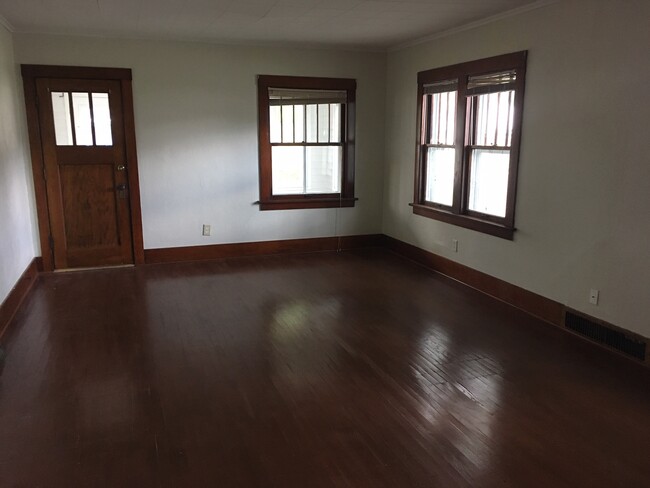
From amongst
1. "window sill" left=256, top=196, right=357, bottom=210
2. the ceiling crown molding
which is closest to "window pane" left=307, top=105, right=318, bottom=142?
"window sill" left=256, top=196, right=357, bottom=210

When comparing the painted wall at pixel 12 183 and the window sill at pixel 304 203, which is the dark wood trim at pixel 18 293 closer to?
the painted wall at pixel 12 183

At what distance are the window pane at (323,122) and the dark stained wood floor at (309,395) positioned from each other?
7.68ft

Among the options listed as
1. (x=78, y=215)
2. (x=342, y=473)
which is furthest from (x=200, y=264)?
(x=342, y=473)

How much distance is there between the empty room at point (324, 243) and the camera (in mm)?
2564

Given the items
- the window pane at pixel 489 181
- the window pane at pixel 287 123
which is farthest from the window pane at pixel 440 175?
the window pane at pixel 287 123

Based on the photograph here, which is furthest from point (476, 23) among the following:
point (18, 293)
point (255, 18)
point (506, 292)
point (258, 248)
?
point (18, 293)

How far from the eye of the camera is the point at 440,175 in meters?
5.59

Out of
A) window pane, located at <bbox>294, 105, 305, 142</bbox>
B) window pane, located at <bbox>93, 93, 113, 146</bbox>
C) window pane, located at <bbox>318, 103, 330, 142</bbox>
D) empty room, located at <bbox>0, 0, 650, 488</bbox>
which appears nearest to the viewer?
empty room, located at <bbox>0, 0, 650, 488</bbox>

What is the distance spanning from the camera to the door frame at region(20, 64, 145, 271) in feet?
17.0

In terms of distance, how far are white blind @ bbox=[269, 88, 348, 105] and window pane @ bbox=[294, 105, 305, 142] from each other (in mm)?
69

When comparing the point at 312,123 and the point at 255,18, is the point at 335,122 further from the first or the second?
the point at 255,18

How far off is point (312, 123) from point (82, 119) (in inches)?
98.4

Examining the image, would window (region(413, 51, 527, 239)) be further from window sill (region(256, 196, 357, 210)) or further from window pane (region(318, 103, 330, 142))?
window pane (region(318, 103, 330, 142))

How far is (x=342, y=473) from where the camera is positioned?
2297 mm
